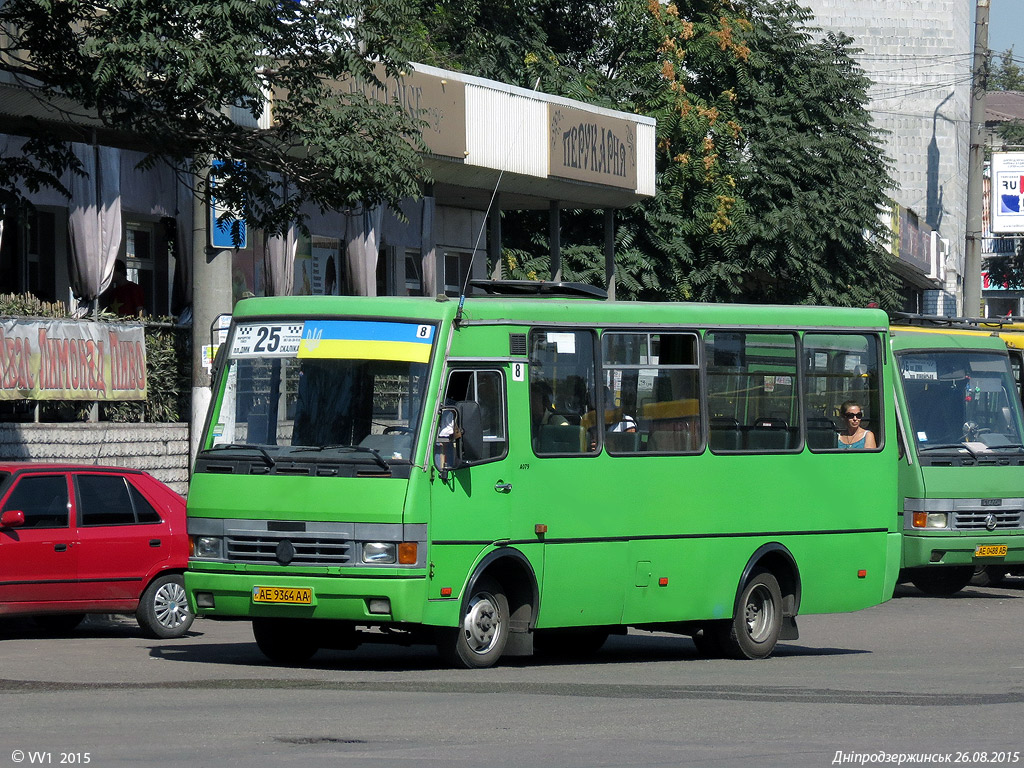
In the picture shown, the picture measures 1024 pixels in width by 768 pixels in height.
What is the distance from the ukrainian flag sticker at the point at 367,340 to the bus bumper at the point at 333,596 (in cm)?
152

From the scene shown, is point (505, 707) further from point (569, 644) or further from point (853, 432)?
point (853, 432)

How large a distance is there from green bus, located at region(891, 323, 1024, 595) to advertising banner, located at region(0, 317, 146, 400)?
886 cm

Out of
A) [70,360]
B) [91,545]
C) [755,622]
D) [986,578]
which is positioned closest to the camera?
[755,622]

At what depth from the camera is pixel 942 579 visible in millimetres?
21078

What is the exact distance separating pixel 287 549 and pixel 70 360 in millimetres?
9434

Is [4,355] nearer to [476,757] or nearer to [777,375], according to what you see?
[777,375]

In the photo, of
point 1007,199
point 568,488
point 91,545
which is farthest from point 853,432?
point 1007,199

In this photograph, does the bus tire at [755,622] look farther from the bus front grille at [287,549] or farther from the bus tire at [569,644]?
the bus front grille at [287,549]

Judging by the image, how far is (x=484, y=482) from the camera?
40.3 feet

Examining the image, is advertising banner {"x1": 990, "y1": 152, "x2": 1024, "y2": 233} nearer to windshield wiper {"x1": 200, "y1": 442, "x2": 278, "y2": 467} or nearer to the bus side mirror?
the bus side mirror

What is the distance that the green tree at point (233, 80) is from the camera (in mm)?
14719

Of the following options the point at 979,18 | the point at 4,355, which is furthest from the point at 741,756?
the point at 979,18

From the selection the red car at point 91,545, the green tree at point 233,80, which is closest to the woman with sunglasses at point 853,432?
the green tree at point 233,80

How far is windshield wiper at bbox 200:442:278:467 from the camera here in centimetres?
1212
